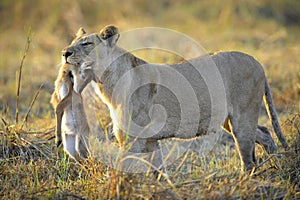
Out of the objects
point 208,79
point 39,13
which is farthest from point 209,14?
point 208,79

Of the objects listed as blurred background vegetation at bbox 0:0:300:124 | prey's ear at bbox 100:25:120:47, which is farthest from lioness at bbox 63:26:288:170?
blurred background vegetation at bbox 0:0:300:124

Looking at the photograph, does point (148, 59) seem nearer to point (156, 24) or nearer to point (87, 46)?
point (156, 24)

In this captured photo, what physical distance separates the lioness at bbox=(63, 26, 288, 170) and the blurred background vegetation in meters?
4.20

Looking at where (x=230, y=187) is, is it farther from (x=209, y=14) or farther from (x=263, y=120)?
(x=209, y=14)

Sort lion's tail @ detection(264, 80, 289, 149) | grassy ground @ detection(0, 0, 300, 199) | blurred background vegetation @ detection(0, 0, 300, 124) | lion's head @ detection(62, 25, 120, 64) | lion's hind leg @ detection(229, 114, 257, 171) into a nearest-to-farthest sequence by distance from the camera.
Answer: grassy ground @ detection(0, 0, 300, 199), lion's head @ detection(62, 25, 120, 64), lion's hind leg @ detection(229, 114, 257, 171), lion's tail @ detection(264, 80, 289, 149), blurred background vegetation @ detection(0, 0, 300, 124)

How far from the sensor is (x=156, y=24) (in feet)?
46.9

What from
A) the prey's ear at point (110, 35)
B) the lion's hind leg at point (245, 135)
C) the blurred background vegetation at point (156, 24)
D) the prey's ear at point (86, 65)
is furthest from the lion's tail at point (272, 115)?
the blurred background vegetation at point (156, 24)

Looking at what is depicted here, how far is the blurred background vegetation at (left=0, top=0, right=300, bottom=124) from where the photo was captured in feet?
34.9

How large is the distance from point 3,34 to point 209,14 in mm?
5563

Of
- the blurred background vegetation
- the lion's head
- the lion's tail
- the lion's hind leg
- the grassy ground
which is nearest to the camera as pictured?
the grassy ground

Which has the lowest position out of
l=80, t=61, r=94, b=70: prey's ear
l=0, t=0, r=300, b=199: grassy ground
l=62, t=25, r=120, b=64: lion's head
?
l=0, t=0, r=300, b=199: grassy ground

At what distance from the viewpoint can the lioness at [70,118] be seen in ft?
17.3

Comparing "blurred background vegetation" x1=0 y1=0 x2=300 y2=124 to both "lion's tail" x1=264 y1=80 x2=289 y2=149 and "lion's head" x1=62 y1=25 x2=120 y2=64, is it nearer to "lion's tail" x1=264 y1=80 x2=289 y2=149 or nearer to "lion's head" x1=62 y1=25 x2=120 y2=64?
"lion's tail" x1=264 y1=80 x2=289 y2=149

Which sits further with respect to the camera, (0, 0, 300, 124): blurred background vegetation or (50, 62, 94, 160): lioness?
(0, 0, 300, 124): blurred background vegetation
